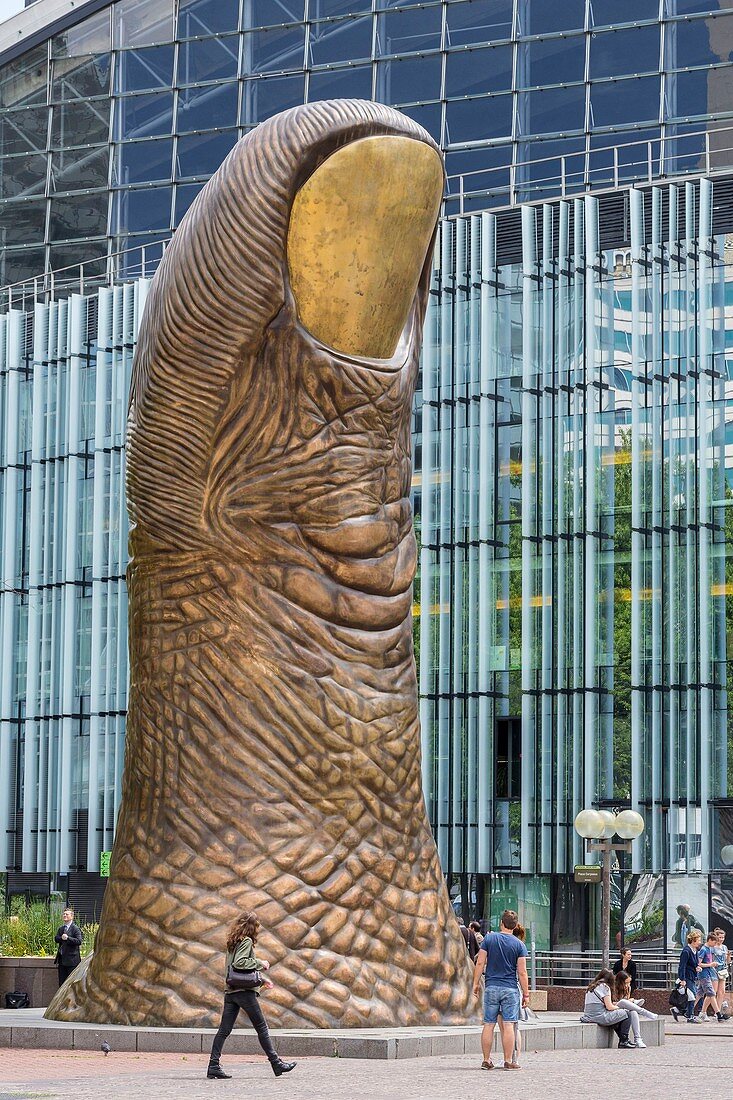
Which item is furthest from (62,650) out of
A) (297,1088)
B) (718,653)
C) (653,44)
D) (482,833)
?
(297,1088)

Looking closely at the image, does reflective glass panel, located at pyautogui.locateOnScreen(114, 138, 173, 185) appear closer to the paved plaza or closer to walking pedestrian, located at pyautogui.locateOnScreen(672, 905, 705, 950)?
walking pedestrian, located at pyautogui.locateOnScreen(672, 905, 705, 950)

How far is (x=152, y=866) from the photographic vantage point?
46.8 feet

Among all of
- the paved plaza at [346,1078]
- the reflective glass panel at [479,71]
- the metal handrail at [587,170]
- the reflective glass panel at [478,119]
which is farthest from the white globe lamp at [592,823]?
the reflective glass panel at [479,71]

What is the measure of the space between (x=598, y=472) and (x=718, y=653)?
409 cm

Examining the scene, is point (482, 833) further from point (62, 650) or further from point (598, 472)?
point (62, 650)

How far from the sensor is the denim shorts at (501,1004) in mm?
13359

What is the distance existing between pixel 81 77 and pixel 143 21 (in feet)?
7.15

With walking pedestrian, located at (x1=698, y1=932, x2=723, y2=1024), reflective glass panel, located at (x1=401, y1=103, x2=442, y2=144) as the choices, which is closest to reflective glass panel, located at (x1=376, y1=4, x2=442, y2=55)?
reflective glass panel, located at (x1=401, y1=103, x2=442, y2=144)

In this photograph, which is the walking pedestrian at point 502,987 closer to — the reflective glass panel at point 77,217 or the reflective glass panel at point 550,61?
the reflective glass panel at point 550,61

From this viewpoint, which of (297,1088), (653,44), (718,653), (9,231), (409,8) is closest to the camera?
(297,1088)

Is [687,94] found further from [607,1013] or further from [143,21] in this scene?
[607,1013]

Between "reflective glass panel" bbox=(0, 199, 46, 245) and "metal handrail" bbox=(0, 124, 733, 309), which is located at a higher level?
"reflective glass panel" bbox=(0, 199, 46, 245)

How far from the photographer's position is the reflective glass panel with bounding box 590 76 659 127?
4059 cm

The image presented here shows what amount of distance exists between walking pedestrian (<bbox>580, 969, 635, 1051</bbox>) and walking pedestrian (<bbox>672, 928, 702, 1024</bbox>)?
6.46 m
